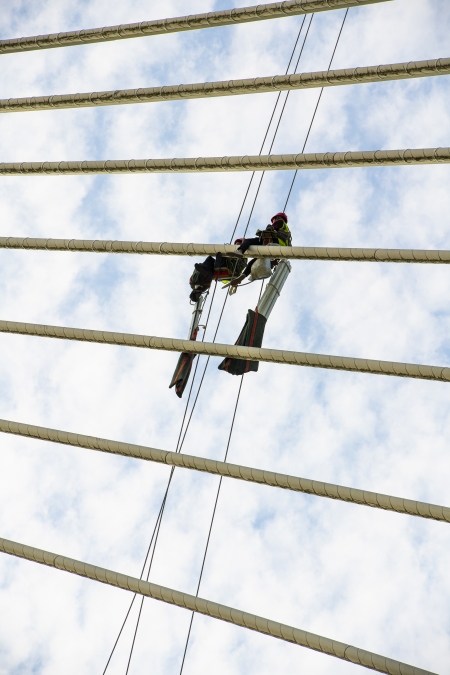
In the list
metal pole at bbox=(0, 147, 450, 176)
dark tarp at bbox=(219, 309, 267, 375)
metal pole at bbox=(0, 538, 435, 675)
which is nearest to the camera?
metal pole at bbox=(0, 538, 435, 675)

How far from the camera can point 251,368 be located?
35.3 feet

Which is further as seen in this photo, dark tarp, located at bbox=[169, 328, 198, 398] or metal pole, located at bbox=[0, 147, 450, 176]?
dark tarp, located at bbox=[169, 328, 198, 398]

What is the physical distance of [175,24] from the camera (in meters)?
10.3

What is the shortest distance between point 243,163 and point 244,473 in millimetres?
2968

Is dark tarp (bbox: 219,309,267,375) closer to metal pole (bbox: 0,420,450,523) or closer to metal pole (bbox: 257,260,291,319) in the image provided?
metal pole (bbox: 257,260,291,319)

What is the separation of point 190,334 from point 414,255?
12.1 feet

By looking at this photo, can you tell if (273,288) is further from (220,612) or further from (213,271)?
(220,612)

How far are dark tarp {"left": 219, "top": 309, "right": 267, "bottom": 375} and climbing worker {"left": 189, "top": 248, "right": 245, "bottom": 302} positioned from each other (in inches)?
21.3

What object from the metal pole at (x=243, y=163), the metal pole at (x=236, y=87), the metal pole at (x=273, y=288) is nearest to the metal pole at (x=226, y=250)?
the metal pole at (x=243, y=163)

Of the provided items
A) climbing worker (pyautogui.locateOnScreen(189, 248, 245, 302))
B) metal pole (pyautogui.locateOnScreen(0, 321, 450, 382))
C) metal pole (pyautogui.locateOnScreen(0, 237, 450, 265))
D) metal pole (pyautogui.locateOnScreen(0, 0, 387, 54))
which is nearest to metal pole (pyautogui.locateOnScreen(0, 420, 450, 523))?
metal pole (pyautogui.locateOnScreen(0, 321, 450, 382))

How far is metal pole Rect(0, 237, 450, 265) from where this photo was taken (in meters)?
8.39

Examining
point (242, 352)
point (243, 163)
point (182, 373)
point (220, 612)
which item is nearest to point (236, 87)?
point (243, 163)

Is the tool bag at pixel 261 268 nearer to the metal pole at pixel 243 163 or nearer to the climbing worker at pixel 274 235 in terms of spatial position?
the climbing worker at pixel 274 235

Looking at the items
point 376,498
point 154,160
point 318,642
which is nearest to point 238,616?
point 318,642
